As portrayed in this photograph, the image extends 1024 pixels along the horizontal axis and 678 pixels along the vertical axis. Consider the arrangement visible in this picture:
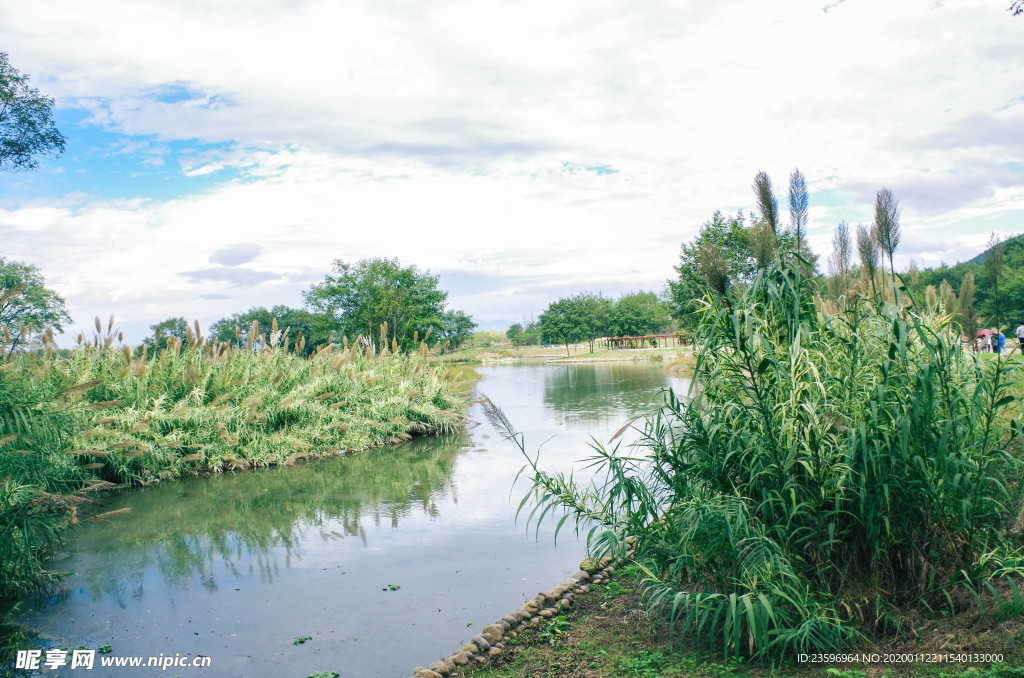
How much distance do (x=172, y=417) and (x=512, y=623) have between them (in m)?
8.56

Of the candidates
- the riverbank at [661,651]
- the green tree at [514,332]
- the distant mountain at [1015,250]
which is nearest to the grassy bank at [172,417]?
the riverbank at [661,651]

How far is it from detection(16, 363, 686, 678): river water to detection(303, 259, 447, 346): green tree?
31808 millimetres

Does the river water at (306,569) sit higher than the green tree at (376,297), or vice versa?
the green tree at (376,297)

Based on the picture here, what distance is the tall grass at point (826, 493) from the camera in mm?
3473

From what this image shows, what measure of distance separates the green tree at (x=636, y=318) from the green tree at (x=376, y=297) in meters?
27.1

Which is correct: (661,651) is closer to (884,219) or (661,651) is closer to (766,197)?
(766,197)

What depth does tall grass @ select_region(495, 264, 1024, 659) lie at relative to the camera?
3473 millimetres

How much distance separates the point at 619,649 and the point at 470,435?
11.1m

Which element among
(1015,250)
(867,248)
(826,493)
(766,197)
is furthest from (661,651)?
(1015,250)

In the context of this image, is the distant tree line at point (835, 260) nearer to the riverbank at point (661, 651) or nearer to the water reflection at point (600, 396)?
the riverbank at point (661, 651)

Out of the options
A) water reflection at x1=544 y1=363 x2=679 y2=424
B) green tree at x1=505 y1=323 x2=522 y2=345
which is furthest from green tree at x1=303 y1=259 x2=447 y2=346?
green tree at x1=505 y1=323 x2=522 y2=345

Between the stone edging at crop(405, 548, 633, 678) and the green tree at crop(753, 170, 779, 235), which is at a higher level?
the green tree at crop(753, 170, 779, 235)

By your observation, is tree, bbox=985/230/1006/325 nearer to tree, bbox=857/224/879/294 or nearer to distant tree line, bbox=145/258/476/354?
tree, bbox=857/224/879/294

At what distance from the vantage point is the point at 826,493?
3.56 m
